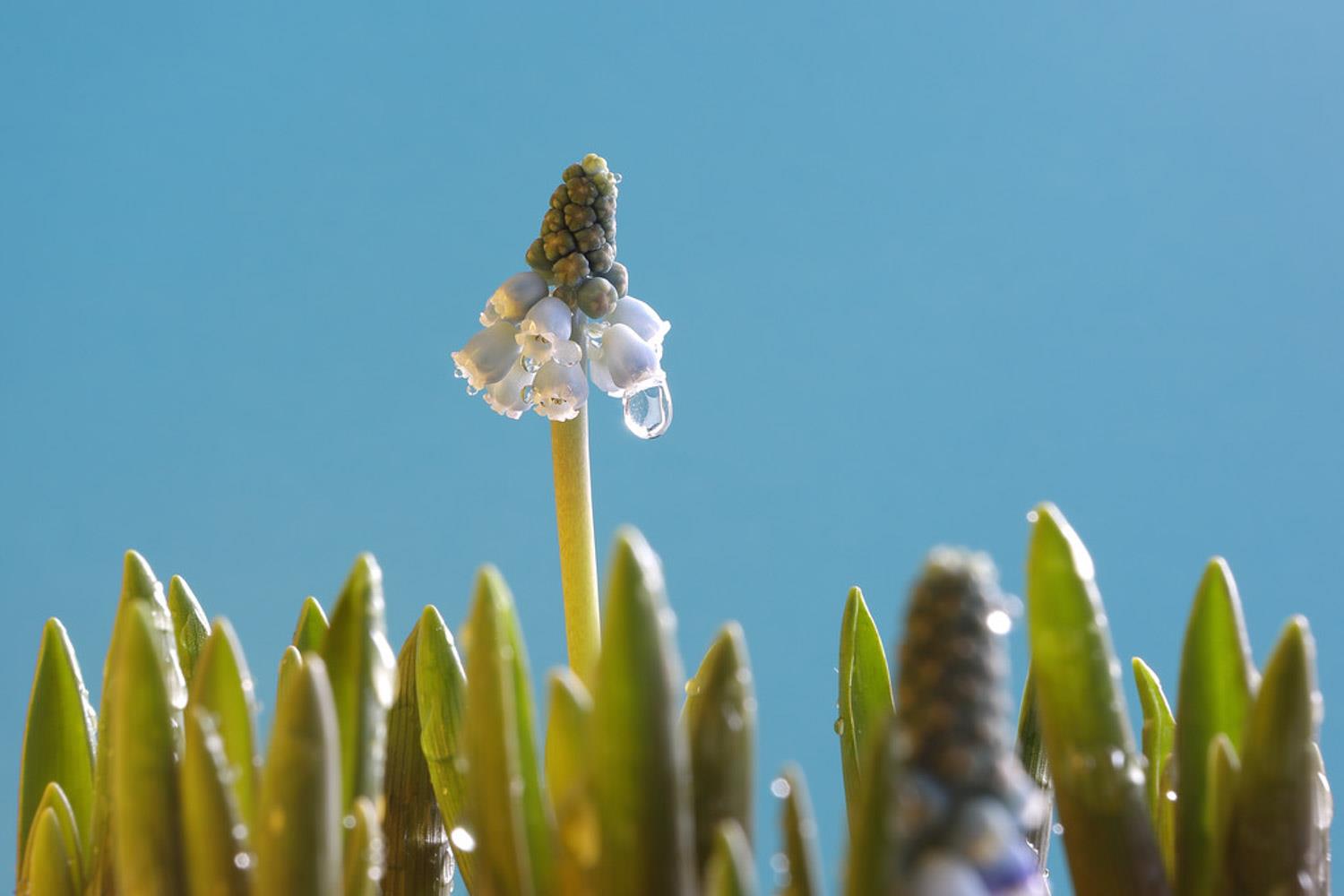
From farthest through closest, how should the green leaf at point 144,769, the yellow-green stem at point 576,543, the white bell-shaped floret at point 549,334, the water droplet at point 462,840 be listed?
the white bell-shaped floret at point 549,334 → the yellow-green stem at point 576,543 → the water droplet at point 462,840 → the green leaf at point 144,769

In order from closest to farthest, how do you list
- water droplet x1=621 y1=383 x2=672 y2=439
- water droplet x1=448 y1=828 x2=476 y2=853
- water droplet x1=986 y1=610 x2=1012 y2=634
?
water droplet x1=986 y1=610 x2=1012 y2=634, water droplet x1=448 y1=828 x2=476 y2=853, water droplet x1=621 y1=383 x2=672 y2=439

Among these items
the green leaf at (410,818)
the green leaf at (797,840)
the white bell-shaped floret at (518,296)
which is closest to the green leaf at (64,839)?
the green leaf at (410,818)

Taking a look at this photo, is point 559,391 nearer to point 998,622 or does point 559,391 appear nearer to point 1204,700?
point 1204,700

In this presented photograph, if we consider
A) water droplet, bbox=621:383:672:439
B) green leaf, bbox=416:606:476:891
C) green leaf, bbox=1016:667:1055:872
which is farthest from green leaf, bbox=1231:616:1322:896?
water droplet, bbox=621:383:672:439

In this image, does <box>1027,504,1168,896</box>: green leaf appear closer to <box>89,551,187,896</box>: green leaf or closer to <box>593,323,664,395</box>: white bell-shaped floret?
<box>89,551,187,896</box>: green leaf

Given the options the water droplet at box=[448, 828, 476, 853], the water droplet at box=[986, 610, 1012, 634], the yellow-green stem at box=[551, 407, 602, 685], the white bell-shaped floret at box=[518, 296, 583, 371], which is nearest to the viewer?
the water droplet at box=[986, 610, 1012, 634]

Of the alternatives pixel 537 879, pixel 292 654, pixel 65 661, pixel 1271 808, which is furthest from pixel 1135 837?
pixel 65 661

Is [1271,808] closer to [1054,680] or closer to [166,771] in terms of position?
[1054,680]

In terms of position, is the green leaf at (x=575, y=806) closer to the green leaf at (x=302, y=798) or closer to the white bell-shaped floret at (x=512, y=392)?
the green leaf at (x=302, y=798)
